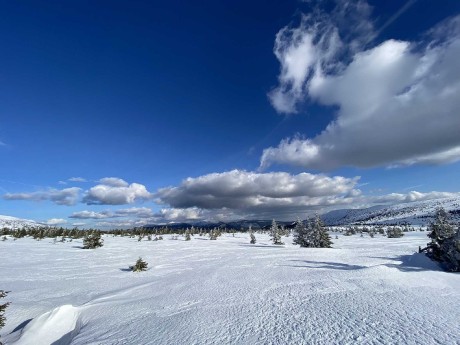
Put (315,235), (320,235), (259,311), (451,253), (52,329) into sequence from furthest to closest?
1. (315,235)
2. (320,235)
3. (451,253)
4. (52,329)
5. (259,311)

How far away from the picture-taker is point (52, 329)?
25.2 ft

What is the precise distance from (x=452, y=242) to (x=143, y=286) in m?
13.6

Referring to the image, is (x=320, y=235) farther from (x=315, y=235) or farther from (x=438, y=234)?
(x=438, y=234)

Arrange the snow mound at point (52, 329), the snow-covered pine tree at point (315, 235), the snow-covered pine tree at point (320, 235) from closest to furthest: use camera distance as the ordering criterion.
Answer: the snow mound at point (52, 329)
the snow-covered pine tree at point (320, 235)
the snow-covered pine tree at point (315, 235)

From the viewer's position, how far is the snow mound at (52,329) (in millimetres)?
7170

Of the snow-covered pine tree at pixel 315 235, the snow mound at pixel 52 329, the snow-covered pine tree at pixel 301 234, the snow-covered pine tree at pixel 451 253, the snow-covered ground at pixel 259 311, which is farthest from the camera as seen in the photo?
the snow-covered pine tree at pixel 301 234

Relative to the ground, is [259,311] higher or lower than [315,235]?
lower

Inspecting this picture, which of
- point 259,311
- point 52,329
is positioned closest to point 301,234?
point 259,311

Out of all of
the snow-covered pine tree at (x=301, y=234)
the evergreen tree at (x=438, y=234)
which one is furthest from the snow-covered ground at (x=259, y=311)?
the snow-covered pine tree at (x=301, y=234)

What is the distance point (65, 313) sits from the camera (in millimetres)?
8367

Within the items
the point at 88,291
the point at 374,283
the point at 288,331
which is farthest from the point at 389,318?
the point at 88,291

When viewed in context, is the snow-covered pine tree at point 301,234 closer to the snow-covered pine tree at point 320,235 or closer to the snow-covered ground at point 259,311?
the snow-covered pine tree at point 320,235

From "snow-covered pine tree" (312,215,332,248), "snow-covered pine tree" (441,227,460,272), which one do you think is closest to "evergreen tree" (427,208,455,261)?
"snow-covered pine tree" (441,227,460,272)

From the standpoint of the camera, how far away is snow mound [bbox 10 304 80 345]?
7170 millimetres
